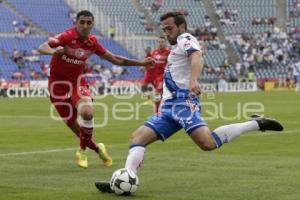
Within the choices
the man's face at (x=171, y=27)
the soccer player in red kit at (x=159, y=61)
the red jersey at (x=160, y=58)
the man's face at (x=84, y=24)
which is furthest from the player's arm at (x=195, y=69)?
the red jersey at (x=160, y=58)

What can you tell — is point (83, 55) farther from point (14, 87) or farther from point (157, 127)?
point (14, 87)

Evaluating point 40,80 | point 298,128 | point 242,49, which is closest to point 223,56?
point 242,49

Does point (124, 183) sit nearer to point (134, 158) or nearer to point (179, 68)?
point (134, 158)

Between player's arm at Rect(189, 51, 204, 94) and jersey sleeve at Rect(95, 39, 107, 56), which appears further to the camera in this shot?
jersey sleeve at Rect(95, 39, 107, 56)

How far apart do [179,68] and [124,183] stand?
156 cm

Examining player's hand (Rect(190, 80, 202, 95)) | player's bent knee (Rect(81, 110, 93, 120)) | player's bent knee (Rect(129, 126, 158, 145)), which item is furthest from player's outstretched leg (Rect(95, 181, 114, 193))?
player's bent knee (Rect(81, 110, 93, 120))

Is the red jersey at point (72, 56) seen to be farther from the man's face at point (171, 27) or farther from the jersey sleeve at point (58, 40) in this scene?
the man's face at point (171, 27)

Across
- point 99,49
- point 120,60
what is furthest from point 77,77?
point 120,60

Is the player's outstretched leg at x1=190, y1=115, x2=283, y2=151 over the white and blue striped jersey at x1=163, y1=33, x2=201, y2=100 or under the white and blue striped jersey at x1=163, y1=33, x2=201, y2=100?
under

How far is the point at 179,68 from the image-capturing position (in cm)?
991

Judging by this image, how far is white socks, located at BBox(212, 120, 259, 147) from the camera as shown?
33.2ft

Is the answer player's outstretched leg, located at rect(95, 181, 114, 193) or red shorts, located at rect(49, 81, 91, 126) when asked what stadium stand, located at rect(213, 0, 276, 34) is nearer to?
red shorts, located at rect(49, 81, 91, 126)

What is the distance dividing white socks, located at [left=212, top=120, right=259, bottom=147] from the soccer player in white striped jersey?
0.25ft

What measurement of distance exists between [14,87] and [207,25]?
20.5m
